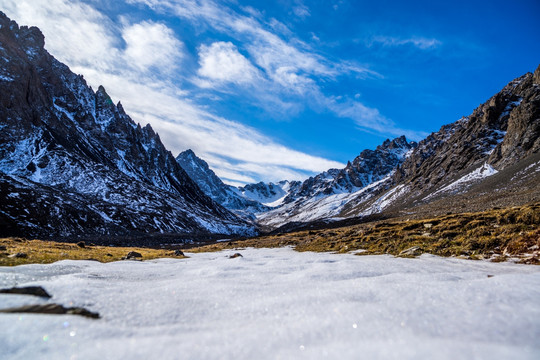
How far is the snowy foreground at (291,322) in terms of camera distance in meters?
3.79

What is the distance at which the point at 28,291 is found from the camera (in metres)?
6.66

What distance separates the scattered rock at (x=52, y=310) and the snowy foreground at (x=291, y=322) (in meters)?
0.22

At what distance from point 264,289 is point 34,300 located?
224 inches

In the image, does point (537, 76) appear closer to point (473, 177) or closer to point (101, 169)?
point (473, 177)

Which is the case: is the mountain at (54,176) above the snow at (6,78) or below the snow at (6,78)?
below

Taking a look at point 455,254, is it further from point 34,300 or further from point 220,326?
point 34,300

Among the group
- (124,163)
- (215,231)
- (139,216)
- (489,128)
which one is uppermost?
(489,128)

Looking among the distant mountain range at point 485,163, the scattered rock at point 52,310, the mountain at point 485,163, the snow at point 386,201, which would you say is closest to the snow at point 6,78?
the mountain at point 485,163

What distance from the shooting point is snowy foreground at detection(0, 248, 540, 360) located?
12.5 ft

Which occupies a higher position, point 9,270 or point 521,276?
point 521,276

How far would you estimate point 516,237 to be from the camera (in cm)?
1155

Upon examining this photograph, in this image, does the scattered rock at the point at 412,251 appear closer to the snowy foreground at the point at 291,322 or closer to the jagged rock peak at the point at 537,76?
the snowy foreground at the point at 291,322

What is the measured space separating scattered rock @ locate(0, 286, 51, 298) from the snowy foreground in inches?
9.1

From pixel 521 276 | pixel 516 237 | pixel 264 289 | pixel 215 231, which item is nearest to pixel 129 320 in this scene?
pixel 264 289
